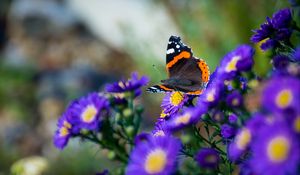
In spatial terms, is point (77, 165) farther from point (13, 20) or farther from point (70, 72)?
→ point (13, 20)

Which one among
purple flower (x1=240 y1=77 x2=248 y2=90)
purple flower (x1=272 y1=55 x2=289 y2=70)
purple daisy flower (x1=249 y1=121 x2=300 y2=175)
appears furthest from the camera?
purple flower (x1=240 y1=77 x2=248 y2=90)

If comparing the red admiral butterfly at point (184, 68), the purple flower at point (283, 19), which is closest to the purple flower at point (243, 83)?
the purple flower at point (283, 19)

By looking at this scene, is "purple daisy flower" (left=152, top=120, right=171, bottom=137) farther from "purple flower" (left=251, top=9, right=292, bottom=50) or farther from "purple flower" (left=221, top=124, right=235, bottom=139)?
"purple flower" (left=251, top=9, right=292, bottom=50)

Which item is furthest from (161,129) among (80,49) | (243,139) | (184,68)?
(80,49)

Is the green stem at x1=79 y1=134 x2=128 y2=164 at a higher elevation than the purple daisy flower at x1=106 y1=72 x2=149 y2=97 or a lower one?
lower

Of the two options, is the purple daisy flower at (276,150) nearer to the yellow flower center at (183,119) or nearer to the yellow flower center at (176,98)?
the yellow flower center at (183,119)

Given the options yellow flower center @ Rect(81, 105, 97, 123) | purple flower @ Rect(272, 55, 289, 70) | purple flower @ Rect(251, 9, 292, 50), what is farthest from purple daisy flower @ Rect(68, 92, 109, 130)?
purple flower @ Rect(251, 9, 292, 50)
